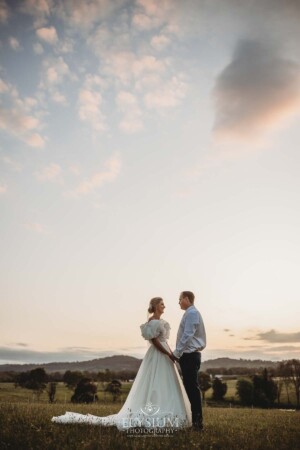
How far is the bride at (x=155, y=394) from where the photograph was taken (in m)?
9.97

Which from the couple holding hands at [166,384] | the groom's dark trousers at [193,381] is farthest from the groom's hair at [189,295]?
the groom's dark trousers at [193,381]

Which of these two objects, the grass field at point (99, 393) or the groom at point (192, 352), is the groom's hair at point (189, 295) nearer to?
the groom at point (192, 352)

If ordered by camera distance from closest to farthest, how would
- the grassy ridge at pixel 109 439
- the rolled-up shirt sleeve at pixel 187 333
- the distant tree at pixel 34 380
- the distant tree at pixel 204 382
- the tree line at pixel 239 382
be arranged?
1. the grassy ridge at pixel 109 439
2. the rolled-up shirt sleeve at pixel 187 333
3. the distant tree at pixel 34 380
4. the tree line at pixel 239 382
5. the distant tree at pixel 204 382

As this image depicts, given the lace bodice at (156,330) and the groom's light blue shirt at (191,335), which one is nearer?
the groom's light blue shirt at (191,335)

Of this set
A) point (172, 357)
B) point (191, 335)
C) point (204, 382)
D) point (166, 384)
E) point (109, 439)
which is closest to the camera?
point (109, 439)

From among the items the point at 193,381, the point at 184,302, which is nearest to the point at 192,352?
the point at 193,381

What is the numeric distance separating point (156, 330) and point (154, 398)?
1816 millimetres

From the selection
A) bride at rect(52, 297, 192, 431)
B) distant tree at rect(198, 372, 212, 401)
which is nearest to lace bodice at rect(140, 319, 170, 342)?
bride at rect(52, 297, 192, 431)

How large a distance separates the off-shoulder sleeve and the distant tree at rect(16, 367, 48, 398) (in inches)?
3409

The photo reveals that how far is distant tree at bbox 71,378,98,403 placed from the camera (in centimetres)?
7682

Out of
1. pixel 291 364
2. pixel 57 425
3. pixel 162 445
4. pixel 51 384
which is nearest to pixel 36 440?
pixel 57 425

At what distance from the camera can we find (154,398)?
1048 centimetres

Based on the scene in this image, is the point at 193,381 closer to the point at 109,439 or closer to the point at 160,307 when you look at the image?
the point at 160,307

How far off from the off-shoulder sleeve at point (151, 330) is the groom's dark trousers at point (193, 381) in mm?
1085
